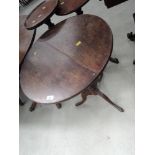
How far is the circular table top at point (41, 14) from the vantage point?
2432 mm

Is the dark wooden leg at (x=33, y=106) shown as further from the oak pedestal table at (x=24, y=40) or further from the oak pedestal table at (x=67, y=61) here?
the oak pedestal table at (x=67, y=61)

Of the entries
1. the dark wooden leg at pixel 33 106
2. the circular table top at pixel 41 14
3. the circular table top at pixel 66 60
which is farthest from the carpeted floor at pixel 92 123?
the circular table top at pixel 41 14

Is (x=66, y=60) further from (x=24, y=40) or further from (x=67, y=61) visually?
(x=24, y=40)

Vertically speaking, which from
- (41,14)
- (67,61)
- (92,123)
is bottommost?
(92,123)

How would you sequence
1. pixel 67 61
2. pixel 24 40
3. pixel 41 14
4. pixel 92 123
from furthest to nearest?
pixel 41 14 → pixel 24 40 → pixel 92 123 → pixel 67 61

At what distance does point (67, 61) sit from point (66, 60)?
19 mm

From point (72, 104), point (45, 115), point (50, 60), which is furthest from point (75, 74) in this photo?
point (45, 115)

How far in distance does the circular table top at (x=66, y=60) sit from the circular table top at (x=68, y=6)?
0.19m

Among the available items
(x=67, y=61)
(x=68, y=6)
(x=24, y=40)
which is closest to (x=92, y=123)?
(x=67, y=61)

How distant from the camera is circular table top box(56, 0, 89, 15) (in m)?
2.41

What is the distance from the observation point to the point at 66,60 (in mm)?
1924

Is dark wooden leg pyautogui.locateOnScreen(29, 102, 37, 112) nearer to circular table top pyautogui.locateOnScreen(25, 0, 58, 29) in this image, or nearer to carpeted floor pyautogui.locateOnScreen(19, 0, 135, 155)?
carpeted floor pyautogui.locateOnScreen(19, 0, 135, 155)
